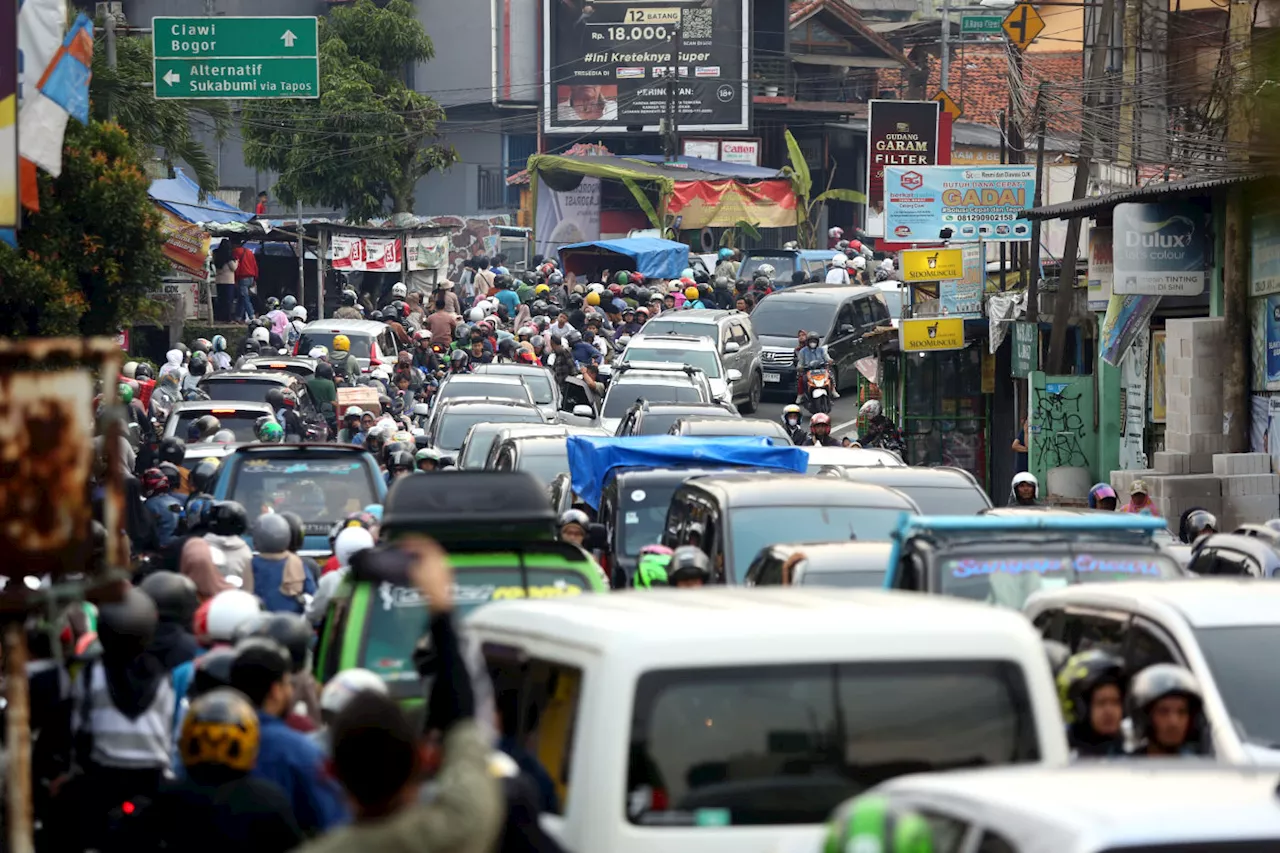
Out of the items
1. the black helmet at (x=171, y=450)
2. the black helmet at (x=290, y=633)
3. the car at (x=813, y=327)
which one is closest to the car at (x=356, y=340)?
the car at (x=813, y=327)

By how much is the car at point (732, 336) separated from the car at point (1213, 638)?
1068 inches

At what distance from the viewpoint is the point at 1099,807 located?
3.89m

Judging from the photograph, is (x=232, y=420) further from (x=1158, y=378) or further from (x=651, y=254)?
(x=651, y=254)

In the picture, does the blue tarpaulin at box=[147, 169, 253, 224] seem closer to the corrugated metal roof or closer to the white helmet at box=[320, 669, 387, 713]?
the corrugated metal roof

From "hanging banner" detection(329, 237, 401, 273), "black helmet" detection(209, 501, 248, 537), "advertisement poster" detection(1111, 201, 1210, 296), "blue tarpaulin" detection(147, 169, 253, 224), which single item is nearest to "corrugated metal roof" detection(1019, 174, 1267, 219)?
"advertisement poster" detection(1111, 201, 1210, 296)

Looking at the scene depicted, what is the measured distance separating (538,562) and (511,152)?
64645mm

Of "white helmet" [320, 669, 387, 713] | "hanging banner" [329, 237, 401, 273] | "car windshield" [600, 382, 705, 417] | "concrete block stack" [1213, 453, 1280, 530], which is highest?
"hanging banner" [329, 237, 401, 273]

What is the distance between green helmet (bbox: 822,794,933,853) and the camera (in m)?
3.90

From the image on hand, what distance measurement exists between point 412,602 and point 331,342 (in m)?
25.3

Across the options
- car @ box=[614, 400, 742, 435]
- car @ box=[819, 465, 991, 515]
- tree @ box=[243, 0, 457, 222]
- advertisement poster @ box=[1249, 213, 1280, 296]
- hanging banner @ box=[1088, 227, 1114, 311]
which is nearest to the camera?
car @ box=[819, 465, 991, 515]

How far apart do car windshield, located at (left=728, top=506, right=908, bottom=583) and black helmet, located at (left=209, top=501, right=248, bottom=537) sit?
9.60ft

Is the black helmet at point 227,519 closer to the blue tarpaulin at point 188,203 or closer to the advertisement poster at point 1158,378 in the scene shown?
the advertisement poster at point 1158,378

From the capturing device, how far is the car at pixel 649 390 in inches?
1041

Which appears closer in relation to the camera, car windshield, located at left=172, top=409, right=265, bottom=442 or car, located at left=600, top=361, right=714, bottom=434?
car windshield, located at left=172, top=409, right=265, bottom=442
